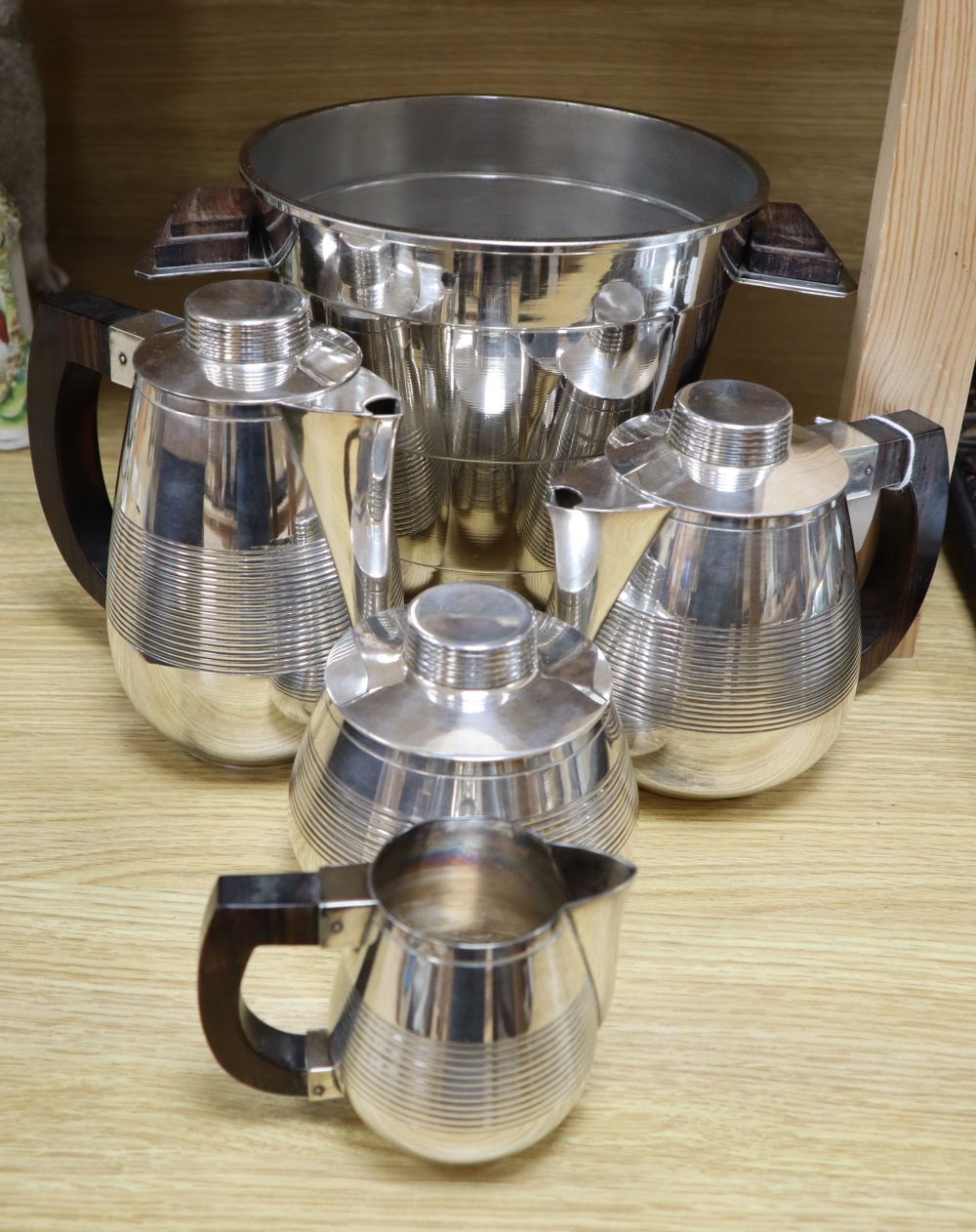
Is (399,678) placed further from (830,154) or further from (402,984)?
(830,154)

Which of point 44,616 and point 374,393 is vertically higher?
point 374,393

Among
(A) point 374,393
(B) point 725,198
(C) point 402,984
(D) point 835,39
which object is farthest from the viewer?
(D) point 835,39

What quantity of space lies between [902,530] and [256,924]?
389mm

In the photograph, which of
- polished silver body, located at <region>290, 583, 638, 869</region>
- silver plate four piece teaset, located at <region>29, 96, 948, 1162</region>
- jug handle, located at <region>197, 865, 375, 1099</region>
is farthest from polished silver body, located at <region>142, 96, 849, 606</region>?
jug handle, located at <region>197, 865, 375, 1099</region>

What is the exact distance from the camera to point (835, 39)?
0.84m

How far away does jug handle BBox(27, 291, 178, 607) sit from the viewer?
57 cm

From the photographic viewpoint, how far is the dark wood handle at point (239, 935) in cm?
37

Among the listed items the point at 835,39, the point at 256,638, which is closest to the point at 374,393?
the point at 256,638

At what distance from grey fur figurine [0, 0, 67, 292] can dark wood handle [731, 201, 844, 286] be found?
16.2 inches

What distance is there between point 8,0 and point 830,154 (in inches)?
19.0

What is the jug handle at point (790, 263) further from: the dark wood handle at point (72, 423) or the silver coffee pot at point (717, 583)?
the dark wood handle at point (72, 423)

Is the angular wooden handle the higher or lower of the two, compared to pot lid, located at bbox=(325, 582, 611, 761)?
higher

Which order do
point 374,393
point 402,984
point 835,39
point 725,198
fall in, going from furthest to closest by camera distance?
point 835,39, point 725,198, point 374,393, point 402,984

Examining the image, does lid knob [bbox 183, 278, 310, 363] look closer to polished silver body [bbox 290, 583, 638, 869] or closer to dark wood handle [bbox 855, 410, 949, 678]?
polished silver body [bbox 290, 583, 638, 869]
